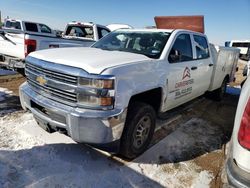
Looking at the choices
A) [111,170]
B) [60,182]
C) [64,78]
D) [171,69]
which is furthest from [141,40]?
[60,182]

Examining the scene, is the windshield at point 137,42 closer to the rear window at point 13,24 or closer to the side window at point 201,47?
the side window at point 201,47

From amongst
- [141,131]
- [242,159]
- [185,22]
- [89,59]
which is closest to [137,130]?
[141,131]

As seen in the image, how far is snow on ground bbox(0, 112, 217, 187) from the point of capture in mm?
3066

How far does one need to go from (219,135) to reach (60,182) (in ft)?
10.7

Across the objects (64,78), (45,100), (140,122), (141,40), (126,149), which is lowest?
(126,149)

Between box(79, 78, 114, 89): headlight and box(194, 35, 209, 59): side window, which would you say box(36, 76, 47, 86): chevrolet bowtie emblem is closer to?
box(79, 78, 114, 89): headlight

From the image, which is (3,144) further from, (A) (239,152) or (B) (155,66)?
(A) (239,152)

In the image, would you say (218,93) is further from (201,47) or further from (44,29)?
(44,29)

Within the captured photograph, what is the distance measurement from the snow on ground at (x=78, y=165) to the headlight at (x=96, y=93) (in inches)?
37.2

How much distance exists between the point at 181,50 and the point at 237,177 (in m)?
2.88

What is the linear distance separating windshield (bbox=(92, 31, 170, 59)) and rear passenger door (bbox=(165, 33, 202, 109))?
231mm

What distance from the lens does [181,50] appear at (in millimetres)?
4426

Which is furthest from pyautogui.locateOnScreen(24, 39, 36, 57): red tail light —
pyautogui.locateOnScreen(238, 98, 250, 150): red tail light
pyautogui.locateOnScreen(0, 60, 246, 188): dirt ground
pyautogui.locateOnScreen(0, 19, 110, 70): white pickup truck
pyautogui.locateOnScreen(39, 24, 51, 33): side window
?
pyautogui.locateOnScreen(39, 24, 51, 33): side window

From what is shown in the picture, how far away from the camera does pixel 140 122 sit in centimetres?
352
